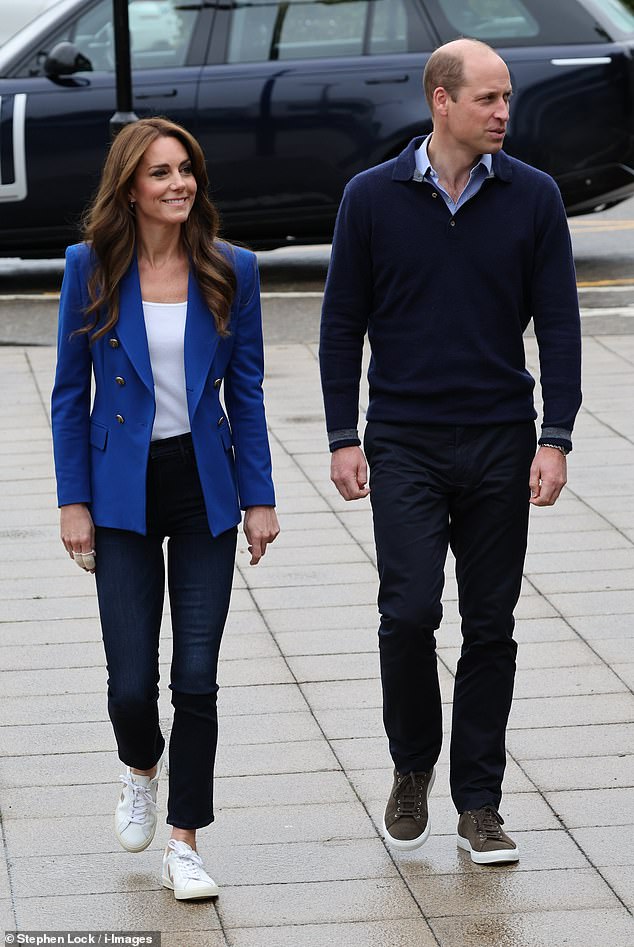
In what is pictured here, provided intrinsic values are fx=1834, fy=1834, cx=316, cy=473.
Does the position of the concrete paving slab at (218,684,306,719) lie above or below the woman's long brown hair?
below

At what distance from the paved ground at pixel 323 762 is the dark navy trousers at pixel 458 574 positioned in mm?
259

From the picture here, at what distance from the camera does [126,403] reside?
13.6 ft

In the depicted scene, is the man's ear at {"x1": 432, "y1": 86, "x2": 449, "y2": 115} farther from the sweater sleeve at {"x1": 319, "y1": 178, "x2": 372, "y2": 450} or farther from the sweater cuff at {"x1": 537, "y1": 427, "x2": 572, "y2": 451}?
the sweater cuff at {"x1": 537, "y1": 427, "x2": 572, "y2": 451}

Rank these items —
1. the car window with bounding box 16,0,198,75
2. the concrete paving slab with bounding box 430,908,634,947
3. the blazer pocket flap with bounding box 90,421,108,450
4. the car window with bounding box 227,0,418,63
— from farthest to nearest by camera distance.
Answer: the car window with bounding box 227,0,418,63 < the car window with bounding box 16,0,198,75 < the blazer pocket flap with bounding box 90,421,108,450 < the concrete paving slab with bounding box 430,908,634,947

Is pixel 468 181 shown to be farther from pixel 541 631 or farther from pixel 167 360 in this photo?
pixel 541 631

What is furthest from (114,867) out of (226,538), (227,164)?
(227,164)

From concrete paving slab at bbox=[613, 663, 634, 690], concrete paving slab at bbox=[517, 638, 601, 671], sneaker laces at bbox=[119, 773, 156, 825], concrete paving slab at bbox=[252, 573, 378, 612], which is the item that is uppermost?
sneaker laces at bbox=[119, 773, 156, 825]

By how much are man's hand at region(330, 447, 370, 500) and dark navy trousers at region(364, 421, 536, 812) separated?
33 millimetres

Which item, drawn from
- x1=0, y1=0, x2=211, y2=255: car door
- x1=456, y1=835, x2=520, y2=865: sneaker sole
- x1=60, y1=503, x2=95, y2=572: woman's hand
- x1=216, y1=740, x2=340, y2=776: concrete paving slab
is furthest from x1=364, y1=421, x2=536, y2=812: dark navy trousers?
x1=0, y1=0, x2=211, y2=255: car door

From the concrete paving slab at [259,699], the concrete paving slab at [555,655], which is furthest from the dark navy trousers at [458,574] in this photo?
the concrete paving slab at [555,655]

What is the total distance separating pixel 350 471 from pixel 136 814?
976mm

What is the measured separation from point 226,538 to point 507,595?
0.72m

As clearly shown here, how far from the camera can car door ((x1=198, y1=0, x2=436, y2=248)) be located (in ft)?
40.4

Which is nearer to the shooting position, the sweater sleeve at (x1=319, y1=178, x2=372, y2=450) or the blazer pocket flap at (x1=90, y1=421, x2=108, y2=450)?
the blazer pocket flap at (x1=90, y1=421, x2=108, y2=450)
